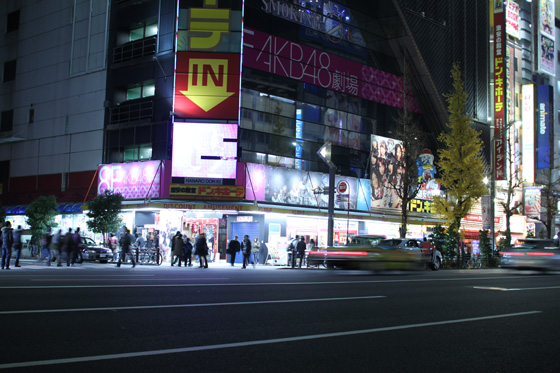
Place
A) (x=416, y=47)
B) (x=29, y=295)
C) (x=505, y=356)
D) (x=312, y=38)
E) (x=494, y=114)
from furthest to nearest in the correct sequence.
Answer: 1. (x=494, y=114)
2. (x=416, y=47)
3. (x=312, y=38)
4. (x=29, y=295)
5. (x=505, y=356)

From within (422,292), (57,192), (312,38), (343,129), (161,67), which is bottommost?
(422,292)

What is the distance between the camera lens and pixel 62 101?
1491 inches

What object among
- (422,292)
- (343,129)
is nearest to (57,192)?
(343,129)

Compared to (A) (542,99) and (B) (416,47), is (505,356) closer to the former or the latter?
(B) (416,47)

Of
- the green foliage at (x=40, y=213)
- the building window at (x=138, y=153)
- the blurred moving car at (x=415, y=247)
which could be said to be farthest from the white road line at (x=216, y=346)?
the green foliage at (x=40, y=213)

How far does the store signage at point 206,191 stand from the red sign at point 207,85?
13.1 feet

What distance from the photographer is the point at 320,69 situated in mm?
36375

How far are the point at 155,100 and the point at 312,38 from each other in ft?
36.0

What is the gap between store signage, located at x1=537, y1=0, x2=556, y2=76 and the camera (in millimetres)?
55406

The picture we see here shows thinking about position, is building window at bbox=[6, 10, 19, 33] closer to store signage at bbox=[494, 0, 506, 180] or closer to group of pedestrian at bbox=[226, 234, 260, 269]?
group of pedestrian at bbox=[226, 234, 260, 269]

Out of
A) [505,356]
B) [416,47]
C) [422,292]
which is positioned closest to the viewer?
[505,356]

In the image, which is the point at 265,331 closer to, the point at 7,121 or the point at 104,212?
the point at 104,212

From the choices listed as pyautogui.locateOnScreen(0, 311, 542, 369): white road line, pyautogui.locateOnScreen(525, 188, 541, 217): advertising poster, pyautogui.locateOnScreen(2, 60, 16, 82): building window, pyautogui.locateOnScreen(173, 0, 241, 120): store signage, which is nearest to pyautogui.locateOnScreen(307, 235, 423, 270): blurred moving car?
pyautogui.locateOnScreen(0, 311, 542, 369): white road line

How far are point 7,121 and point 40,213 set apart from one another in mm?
12081
